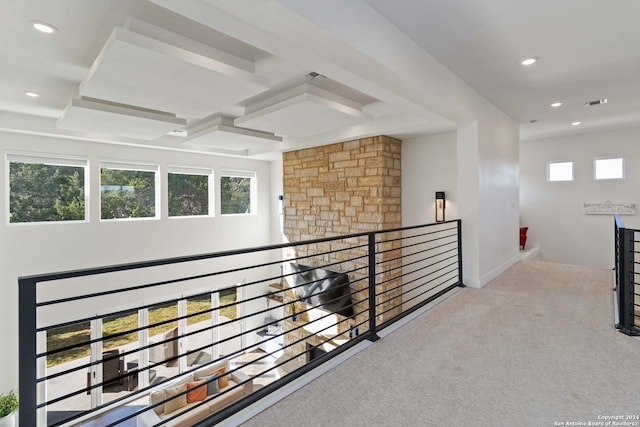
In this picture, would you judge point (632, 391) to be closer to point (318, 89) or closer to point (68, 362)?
point (318, 89)

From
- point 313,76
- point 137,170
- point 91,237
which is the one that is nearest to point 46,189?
point 91,237

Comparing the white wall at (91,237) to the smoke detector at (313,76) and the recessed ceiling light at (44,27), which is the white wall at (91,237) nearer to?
the recessed ceiling light at (44,27)

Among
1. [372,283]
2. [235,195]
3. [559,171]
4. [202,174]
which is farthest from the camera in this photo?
[235,195]

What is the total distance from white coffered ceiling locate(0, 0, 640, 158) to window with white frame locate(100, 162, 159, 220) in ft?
4.61

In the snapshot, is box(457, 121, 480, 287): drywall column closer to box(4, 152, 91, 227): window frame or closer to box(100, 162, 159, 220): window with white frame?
box(100, 162, 159, 220): window with white frame

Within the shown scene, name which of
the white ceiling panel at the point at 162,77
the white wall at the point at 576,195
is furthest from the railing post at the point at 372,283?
the white wall at the point at 576,195

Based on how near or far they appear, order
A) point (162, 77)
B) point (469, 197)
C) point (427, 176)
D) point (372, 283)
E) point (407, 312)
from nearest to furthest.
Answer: point (372, 283) < point (162, 77) < point (407, 312) < point (469, 197) < point (427, 176)

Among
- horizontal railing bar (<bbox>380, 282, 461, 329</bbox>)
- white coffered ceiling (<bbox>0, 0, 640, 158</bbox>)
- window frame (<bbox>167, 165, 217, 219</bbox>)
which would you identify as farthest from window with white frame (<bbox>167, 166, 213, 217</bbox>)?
horizontal railing bar (<bbox>380, 282, 461, 329</bbox>)

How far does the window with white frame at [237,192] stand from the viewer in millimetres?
7809

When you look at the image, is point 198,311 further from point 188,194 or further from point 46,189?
point 46,189

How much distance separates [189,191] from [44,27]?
15.9 ft

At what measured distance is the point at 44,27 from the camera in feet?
8.27

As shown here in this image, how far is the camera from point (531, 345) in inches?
102

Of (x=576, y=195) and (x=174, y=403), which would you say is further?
(x=576, y=195)
